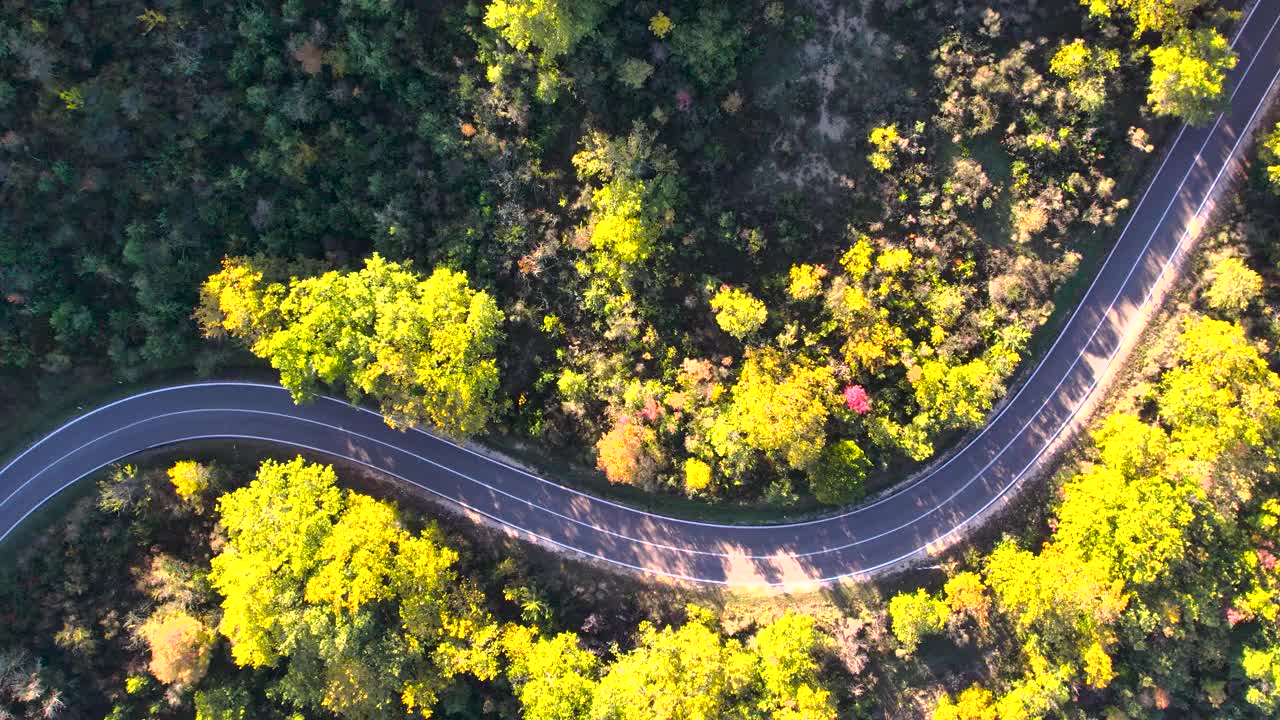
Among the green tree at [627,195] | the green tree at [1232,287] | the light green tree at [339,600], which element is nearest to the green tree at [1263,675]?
the green tree at [1232,287]

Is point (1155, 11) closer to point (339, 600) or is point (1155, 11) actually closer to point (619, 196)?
point (619, 196)

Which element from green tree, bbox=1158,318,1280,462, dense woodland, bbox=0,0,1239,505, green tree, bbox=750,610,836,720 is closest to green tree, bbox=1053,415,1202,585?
green tree, bbox=1158,318,1280,462

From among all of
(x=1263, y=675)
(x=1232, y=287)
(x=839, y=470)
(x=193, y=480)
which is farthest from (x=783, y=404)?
(x=193, y=480)

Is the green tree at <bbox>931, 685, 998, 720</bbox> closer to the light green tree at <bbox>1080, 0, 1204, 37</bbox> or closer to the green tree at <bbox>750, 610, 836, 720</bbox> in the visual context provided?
the green tree at <bbox>750, 610, 836, 720</bbox>

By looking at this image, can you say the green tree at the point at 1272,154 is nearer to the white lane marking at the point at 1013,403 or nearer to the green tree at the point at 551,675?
the white lane marking at the point at 1013,403

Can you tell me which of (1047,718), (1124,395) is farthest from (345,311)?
(1047,718)
